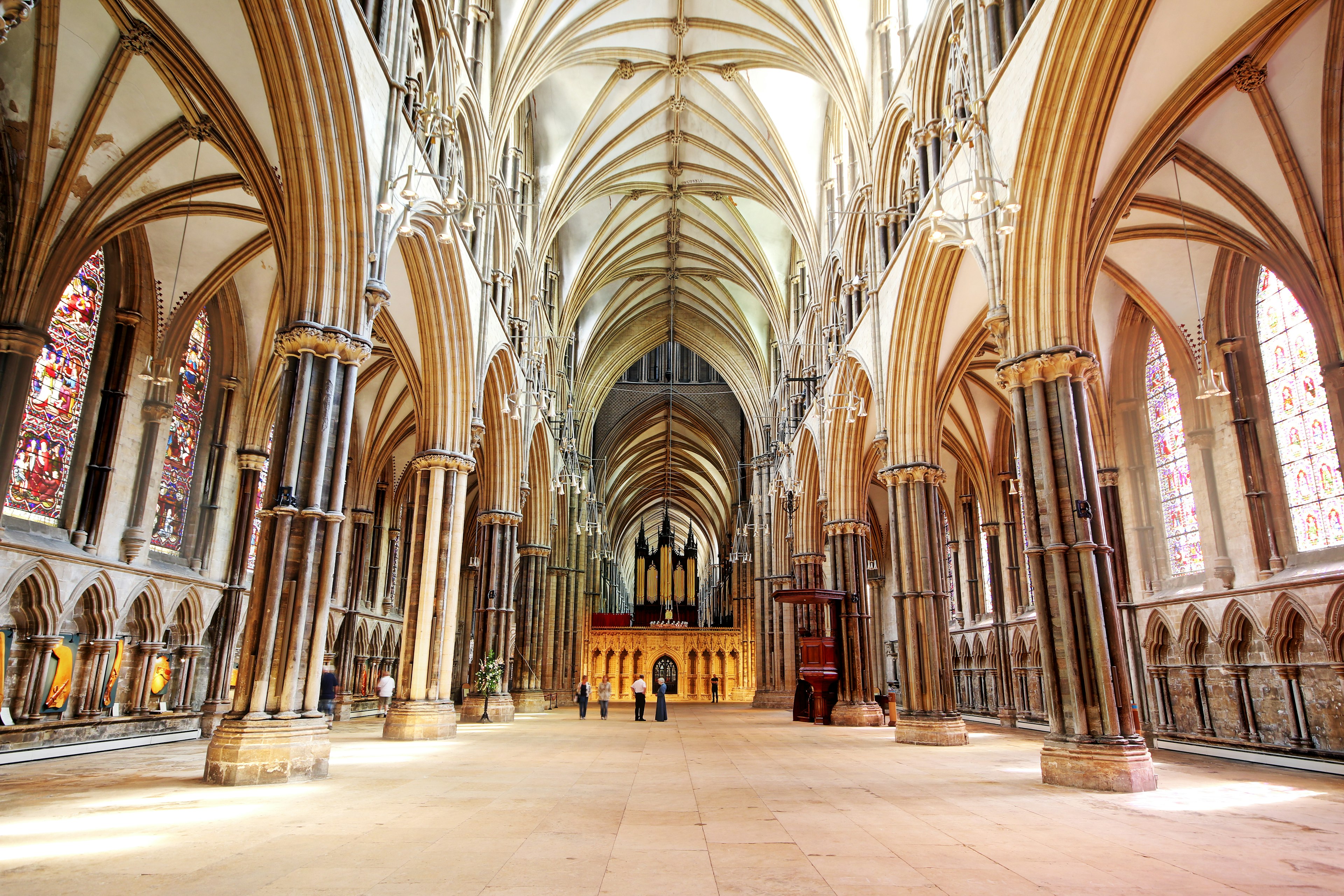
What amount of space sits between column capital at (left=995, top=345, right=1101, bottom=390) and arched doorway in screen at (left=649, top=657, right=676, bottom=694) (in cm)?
3338

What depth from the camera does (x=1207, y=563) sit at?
16.1 metres

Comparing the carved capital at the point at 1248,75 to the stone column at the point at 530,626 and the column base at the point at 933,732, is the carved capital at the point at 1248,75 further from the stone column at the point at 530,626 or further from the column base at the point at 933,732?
the stone column at the point at 530,626

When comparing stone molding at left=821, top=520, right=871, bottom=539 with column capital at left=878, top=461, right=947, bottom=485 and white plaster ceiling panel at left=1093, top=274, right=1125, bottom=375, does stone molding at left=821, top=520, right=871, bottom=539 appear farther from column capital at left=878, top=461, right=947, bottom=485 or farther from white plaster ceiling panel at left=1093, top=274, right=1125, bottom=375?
white plaster ceiling panel at left=1093, top=274, right=1125, bottom=375

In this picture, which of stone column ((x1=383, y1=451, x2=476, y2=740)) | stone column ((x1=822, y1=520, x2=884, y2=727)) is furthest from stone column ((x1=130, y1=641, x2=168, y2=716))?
stone column ((x1=822, y1=520, x2=884, y2=727))

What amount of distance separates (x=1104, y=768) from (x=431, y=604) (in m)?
11.2

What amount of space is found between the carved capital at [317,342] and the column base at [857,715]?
1485 cm

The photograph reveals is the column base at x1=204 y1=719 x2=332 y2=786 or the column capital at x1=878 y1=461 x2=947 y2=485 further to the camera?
the column capital at x1=878 y1=461 x2=947 y2=485

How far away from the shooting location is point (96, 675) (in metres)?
15.4

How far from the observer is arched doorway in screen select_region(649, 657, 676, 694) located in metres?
41.8

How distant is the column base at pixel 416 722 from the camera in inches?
560

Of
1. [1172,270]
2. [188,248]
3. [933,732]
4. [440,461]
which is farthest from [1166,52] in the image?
[188,248]

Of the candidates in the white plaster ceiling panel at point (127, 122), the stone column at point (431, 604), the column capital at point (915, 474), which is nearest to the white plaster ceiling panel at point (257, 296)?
the white plaster ceiling panel at point (127, 122)

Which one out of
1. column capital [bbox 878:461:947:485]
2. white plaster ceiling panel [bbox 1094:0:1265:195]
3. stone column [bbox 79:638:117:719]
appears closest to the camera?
white plaster ceiling panel [bbox 1094:0:1265:195]

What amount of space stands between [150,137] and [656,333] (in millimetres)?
24388
